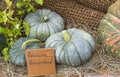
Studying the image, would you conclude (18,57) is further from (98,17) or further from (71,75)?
(98,17)

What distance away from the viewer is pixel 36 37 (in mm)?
2303

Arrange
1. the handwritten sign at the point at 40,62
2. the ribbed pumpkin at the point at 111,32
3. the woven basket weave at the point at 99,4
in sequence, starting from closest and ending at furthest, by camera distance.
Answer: the handwritten sign at the point at 40,62 < the ribbed pumpkin at the point at 111,32 < the woven basket weave at the point at 99,4

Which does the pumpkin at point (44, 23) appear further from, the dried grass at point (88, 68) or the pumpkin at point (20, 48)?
the dried grass at point (88, 68)

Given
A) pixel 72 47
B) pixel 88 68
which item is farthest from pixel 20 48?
pixel 88 68

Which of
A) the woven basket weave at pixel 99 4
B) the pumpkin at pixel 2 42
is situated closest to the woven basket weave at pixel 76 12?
the woven basket weave at pixel 99 4

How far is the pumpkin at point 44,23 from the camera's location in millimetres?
2271

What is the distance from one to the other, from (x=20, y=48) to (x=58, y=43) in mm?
305

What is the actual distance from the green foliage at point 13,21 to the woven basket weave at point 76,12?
0.20 meters

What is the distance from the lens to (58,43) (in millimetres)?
2055

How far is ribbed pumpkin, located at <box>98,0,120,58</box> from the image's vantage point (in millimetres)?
2096

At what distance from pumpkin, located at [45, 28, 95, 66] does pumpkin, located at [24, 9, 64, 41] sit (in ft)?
0.61

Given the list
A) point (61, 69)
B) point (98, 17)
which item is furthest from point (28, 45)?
point (98, 17)

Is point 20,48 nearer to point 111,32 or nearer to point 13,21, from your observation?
point 13,21

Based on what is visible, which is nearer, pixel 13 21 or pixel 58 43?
pixel 58 43
